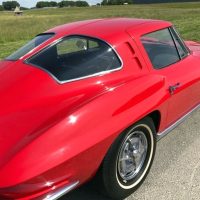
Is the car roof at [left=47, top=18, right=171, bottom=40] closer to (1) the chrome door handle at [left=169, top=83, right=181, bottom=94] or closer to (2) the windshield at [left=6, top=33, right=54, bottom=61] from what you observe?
(2) the windshield at [left=6, top=33, right=54, bottom=61]

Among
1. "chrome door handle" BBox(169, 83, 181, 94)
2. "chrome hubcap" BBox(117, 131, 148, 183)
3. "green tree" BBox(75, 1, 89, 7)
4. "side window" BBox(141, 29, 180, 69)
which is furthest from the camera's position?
"green tree" BBox(75, 1, 89, 7)

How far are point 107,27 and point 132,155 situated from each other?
140 cm

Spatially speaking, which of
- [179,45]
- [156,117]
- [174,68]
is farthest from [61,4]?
[156,117]

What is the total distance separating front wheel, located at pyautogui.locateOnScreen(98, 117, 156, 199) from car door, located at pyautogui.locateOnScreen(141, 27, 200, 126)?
0.46m

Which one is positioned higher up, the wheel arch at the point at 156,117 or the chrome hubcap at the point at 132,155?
the wheel arch at the point at 156,117

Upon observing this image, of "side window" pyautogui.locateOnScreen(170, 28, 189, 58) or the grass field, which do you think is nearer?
"side window" pyautogui.locateOnScreen(170, 28, 189, 58)

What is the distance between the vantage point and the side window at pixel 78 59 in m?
3.34

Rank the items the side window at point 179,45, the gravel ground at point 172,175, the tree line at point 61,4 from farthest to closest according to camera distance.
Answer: the tree line at point 61,4
the side window at point 179,45
the gravel ground at point 172,175

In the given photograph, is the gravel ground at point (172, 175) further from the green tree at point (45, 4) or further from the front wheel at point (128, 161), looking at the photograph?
the green tree at point (45, 4)

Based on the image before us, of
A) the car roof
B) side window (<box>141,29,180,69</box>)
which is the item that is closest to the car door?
side window (<box>141,29,180,69</box>)

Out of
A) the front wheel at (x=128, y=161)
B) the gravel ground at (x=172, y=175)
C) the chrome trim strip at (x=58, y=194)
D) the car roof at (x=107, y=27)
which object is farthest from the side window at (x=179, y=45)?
the chrome trim strip at (x=58, y=194)

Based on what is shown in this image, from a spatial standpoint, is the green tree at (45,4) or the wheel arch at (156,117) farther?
the green tree at (45,4)

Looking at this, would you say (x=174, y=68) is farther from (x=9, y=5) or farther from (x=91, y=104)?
(x=9, y=5)

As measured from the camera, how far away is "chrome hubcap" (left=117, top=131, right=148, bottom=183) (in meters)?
3.15
